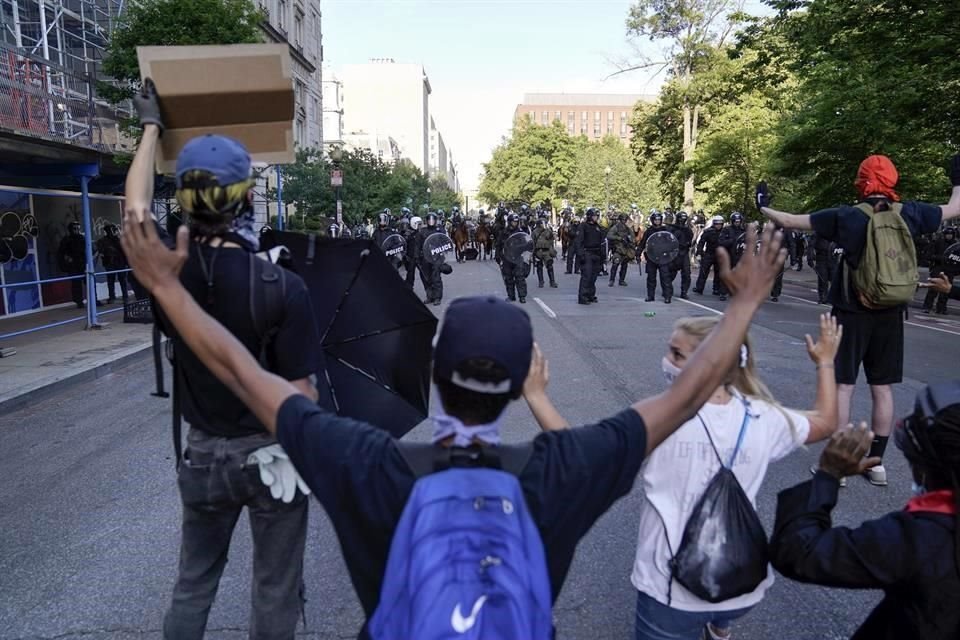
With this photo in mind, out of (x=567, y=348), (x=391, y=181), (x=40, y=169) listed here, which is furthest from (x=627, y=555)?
(x=391, y=181)

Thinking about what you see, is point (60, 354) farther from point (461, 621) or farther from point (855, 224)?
point (461, 621)

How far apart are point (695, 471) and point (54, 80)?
14092 mm

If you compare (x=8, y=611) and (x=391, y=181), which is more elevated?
(x=391, y=181)

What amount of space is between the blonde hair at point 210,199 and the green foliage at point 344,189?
1878cm

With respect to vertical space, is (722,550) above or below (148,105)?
below

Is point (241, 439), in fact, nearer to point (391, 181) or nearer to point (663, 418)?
point (663, 418)

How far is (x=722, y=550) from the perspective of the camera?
217 cm

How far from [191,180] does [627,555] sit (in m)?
2.99

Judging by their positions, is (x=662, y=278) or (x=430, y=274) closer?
(x=430, y=274)

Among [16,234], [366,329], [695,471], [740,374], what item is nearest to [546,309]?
[16,234]

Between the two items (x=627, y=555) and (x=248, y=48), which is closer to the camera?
(x=248, y=48)

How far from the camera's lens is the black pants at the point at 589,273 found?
15.7m

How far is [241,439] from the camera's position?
2.30 metres

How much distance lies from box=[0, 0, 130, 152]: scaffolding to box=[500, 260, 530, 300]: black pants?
26.3 ft
